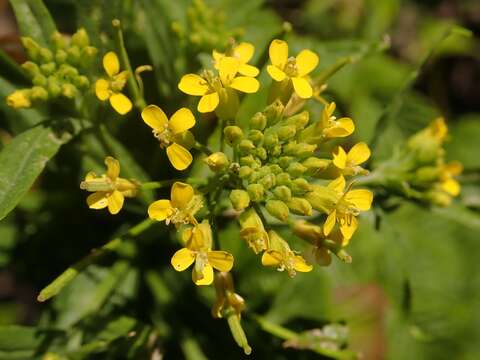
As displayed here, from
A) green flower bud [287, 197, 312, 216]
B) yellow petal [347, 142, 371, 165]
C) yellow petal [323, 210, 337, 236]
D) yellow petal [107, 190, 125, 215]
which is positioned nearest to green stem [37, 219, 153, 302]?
yellow petal [107, 190, 125, 215]

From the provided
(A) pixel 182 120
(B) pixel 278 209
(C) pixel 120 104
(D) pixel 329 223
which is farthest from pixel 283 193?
(C) pixel 120 104

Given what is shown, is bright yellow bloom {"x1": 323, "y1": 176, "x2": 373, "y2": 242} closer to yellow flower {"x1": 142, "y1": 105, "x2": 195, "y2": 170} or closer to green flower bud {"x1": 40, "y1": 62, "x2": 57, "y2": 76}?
yellow flower {"x1": 142, "y1": 105, "x2": 195, "y2": 170}

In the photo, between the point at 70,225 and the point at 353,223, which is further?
the point at 70,225

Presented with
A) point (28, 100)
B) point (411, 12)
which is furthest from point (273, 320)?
point (411, 12)

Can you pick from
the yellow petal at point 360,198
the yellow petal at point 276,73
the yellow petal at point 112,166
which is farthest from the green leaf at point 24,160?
the yellow petal at point 360,198

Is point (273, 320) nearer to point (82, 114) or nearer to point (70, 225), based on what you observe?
point (70, 225)

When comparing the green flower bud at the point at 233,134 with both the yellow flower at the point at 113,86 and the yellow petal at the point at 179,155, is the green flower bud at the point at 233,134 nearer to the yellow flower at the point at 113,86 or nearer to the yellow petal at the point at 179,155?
the yellow petal at the point at 179,155

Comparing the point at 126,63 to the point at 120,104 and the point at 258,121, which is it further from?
the point at 258,121
